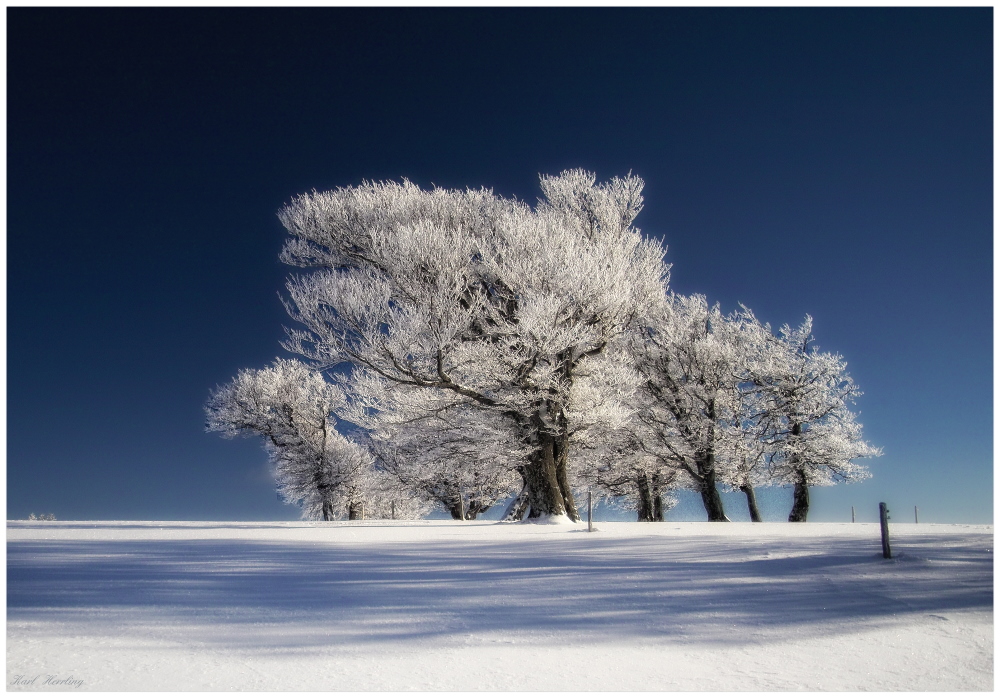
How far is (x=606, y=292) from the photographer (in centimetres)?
1616

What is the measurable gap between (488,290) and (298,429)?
1859 centimetres

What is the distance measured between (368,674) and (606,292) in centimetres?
1339

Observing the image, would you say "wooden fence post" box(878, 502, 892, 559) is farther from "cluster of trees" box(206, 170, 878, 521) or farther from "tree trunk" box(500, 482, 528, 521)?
"tree trunk" box(500, 482, 528, 521)

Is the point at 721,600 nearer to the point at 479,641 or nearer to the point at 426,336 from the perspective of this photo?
the point at 479,641

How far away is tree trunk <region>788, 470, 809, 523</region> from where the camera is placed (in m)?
23.5

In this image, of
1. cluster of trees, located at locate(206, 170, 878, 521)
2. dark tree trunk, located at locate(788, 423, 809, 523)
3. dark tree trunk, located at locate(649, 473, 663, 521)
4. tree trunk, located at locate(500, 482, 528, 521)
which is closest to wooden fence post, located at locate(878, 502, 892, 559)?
cluster of trees, located at locate(206, 170, 878, 521)

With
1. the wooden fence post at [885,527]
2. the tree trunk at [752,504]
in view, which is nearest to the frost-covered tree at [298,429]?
the tree trunk at [752,504]

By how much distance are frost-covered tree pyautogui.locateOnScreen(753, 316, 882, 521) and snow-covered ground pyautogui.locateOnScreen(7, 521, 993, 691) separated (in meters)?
15.5

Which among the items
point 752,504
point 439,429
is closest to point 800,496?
point 752,504

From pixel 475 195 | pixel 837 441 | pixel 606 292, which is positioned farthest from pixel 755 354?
pixel 475 195

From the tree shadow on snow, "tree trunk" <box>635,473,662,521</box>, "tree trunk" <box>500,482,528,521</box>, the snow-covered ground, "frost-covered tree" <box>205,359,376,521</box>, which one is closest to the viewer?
the snow-covered ground

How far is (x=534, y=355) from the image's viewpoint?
16.3 meters

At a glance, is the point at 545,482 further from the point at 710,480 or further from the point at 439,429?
the point at 710,480

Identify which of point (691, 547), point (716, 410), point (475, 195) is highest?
point (475, 195)
